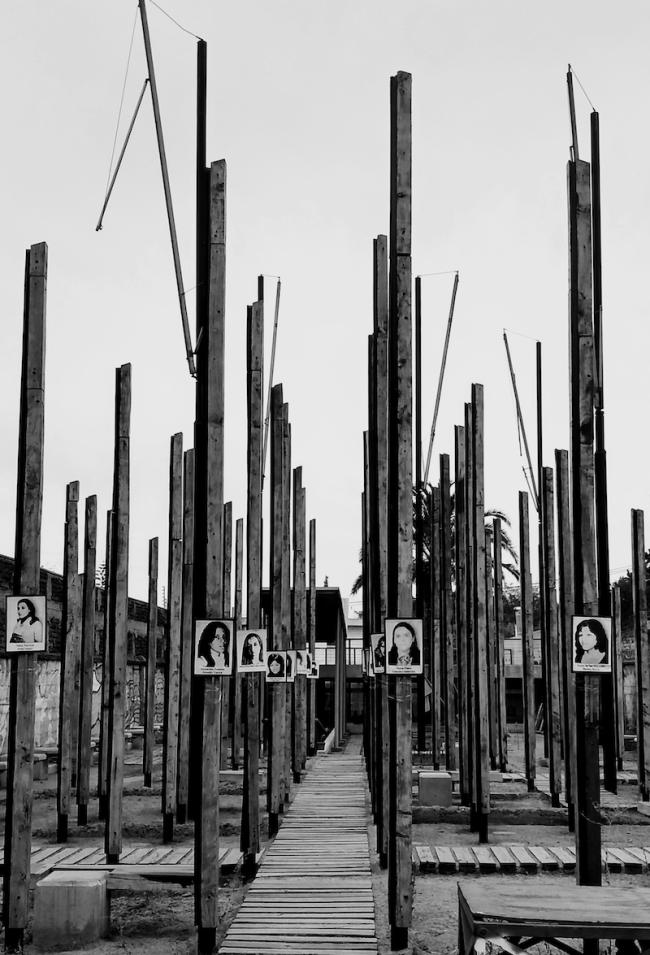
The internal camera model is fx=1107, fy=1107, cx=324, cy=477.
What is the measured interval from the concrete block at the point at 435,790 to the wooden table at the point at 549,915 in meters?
8.01

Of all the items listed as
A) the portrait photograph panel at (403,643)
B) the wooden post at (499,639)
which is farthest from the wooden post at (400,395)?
the wooden post at (499,639)

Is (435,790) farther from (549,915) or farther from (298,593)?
(549,915)

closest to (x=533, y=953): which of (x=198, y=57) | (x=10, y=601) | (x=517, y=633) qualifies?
(x=10, y=601)

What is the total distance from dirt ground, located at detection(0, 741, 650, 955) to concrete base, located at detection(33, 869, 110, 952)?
0.34ft

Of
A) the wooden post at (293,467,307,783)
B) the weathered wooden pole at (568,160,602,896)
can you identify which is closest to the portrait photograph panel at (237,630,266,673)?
the weathered wooden pole at (568,160,602,896)

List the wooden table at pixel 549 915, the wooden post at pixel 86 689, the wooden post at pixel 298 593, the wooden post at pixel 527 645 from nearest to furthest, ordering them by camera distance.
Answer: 1. the wooden table at pixel 549 915
2. the wooden post at pixel 86 689
3. the wooden post at pixel 527 645
4. the wooden post at pixel 298 593

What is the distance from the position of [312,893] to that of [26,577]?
3.21 metres

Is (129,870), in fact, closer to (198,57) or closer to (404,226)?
(404,226)

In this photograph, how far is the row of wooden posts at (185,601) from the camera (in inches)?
278

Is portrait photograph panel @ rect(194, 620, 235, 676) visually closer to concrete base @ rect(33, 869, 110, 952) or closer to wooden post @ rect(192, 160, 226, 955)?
wooden post @ rect(192, 160, 226, 955)

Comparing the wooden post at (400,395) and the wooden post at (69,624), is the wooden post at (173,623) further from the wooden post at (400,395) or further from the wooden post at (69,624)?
the wooden post at (400,395)

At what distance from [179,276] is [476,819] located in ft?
23.6

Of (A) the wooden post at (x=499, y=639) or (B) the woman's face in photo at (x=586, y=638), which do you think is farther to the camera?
(A) the wooden post at (x=499, y=639)

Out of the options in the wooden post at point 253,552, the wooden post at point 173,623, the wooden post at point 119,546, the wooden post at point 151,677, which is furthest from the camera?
the wooden post at point 151,677
